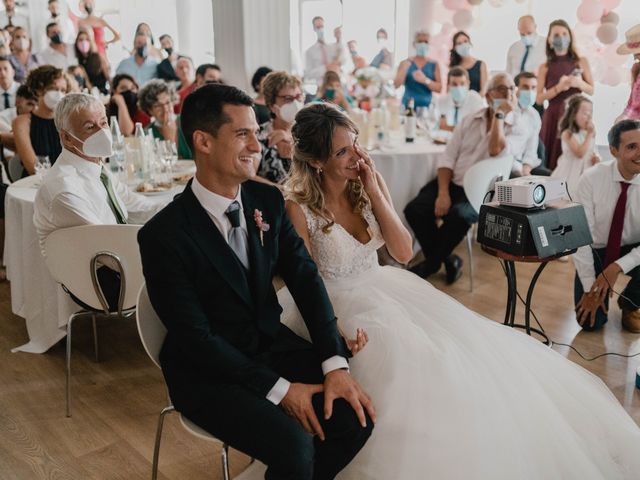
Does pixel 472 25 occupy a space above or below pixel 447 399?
above

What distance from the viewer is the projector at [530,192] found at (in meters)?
2.19

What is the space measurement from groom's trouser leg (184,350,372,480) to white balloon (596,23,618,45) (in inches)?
204

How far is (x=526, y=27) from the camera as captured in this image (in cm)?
588

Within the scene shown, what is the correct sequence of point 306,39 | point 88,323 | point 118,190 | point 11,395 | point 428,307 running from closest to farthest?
point 428,307, point 11,395, point 118,190, point 88,323, point 306,39

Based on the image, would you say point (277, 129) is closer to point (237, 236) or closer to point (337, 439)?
point (237, 236)

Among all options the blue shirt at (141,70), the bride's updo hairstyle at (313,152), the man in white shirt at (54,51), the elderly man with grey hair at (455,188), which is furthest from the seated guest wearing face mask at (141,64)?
the bride's updo hairstyle at (313,152)

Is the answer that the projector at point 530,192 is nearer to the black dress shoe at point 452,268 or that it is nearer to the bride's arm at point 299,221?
the bride's arm at point 299,221

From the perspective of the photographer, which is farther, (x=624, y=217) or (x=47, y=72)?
(x=47, y=72)

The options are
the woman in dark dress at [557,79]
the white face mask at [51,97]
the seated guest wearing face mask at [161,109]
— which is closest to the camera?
the white face mask at [51,97]

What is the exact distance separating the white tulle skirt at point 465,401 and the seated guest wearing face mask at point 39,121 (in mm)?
2439

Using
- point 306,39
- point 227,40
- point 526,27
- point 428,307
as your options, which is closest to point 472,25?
point 526,27

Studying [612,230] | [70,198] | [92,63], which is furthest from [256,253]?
[92,63]

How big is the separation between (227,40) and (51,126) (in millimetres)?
2291

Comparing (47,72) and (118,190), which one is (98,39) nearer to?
(47,72)
